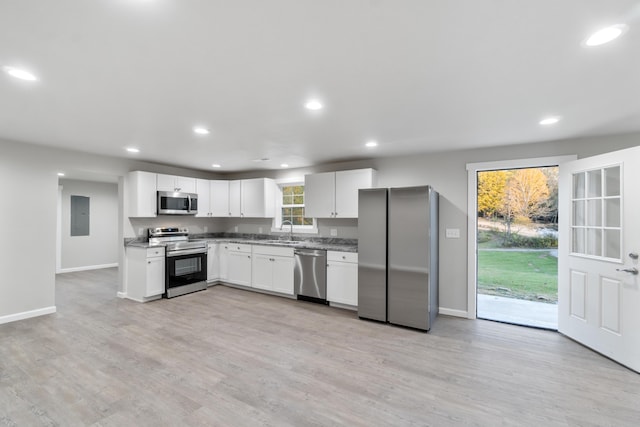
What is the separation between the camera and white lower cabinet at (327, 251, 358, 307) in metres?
4.39

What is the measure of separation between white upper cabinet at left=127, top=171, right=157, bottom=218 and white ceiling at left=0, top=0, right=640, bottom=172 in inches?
60.2

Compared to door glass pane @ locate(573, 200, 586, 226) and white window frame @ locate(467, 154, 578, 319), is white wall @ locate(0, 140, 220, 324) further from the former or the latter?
door glass pane @ locate(573, 200, 586, 226)

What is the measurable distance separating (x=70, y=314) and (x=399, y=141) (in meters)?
5.15

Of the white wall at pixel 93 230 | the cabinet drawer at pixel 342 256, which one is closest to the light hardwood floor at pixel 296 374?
the cabinet drawer at pixel 342 256

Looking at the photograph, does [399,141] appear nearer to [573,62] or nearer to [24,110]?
[573,62]

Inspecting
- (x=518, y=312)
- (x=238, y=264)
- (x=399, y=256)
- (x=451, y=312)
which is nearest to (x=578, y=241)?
(x=518, y=312)

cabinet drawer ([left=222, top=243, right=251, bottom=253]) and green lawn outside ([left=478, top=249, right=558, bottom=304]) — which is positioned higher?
cabinet drawer ([left=222, top=243, right=251, bottom=253])


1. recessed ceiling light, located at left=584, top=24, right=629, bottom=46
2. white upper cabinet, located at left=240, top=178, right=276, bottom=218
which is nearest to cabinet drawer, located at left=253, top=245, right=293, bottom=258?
white upper cabinet, located at left=240, top=178, right=276, bottom=218

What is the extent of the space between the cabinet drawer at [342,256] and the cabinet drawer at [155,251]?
112 inches

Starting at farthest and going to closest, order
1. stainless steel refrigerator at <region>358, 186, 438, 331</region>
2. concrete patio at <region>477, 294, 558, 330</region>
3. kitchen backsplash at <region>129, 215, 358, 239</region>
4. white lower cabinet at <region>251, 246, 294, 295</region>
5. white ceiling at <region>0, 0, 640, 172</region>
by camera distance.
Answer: kitchen backsplash at <region>129, 215, 358, 239</region> < white lower cabinet at <region>251, 246, 294, 295</region> < concrete patio at <region>477, 294, 558, 330</region> < stainless steel refrigerator at <region>358, 186, 438, 331</region> < white ceiling at <region>0, 0, 640, 172</region>

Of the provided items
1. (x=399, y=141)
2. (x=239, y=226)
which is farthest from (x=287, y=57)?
(x=239, y=226)

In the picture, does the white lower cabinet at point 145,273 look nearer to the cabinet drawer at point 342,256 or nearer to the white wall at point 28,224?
the white wall at point 28,224

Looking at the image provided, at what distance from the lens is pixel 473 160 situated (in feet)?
13.5

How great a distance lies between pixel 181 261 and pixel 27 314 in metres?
2.02
